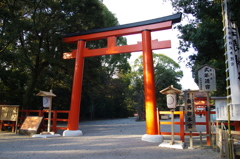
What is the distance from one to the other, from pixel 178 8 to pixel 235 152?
5883 millimetres

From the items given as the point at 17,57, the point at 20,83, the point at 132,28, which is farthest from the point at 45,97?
the point at 20,83

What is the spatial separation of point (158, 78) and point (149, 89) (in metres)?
15.8

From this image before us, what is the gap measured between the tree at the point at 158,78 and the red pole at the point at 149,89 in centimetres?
1280

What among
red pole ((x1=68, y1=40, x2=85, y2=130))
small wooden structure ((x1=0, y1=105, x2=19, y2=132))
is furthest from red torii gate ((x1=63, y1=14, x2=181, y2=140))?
small wooden structure ((x1=0, y1=105, x2=19, y2=132))

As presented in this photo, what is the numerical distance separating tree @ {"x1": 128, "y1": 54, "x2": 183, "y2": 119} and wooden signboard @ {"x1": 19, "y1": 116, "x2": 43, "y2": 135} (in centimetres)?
1285

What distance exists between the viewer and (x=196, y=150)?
17.5 feet

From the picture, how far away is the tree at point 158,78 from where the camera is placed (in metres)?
19.8

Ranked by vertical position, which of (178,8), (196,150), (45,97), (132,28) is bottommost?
(196,150)

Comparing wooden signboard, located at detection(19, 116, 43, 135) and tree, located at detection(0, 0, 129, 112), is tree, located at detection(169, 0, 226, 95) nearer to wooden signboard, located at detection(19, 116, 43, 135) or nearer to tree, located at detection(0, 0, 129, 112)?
tree, located at detection(0, 0, 129, 112)

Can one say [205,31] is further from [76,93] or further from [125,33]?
[76,93]

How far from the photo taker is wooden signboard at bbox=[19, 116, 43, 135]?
770cm

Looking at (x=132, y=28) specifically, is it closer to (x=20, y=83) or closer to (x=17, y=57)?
(x=17, y=57)

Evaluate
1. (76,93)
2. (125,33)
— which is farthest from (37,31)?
(125,33)

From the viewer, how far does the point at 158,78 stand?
22.2 meters
